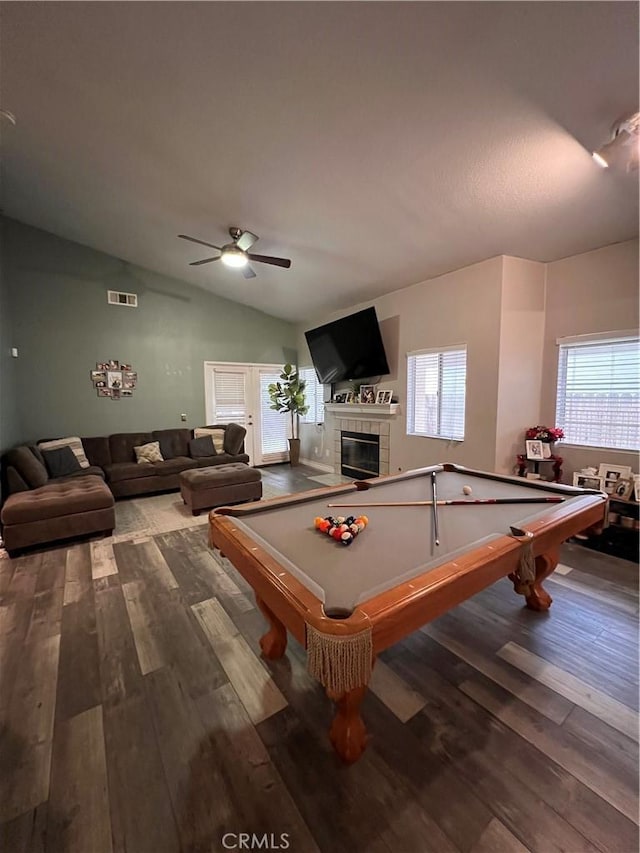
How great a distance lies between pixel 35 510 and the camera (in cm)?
306

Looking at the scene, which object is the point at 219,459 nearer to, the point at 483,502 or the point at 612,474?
the point at 483,502

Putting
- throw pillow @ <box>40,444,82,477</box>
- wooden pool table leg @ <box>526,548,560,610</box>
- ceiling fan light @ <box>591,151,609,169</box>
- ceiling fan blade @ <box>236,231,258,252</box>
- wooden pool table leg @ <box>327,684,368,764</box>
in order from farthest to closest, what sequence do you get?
throw pillow @ <box>40,444,82,477</box>
ceiling fan blade @ <box>236,231,258,252</box>
wooden pool table leg @ <box>526,548,560,610</box>
ceiling fan light @ <box>591,151,609,169</box>
wooden pool table leg @ <box>327,684,368,764</box>

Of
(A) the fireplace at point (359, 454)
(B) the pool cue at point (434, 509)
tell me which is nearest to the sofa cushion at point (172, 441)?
(A) the fireplace at point (359, 454)

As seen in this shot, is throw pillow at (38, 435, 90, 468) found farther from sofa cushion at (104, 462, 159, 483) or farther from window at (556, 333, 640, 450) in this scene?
window at (556, 333, 640, 450)

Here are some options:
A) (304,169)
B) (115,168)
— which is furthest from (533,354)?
(115,168)

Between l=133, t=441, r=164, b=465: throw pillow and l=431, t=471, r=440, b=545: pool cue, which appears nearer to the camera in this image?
l=431, t=471, r=440, b=545: pool cue

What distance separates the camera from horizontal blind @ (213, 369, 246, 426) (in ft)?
21.4

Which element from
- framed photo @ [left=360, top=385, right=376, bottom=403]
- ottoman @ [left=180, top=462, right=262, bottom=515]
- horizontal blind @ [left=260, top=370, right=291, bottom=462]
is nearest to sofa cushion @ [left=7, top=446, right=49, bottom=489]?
ottoman @ [left=180, top=462, right=262, bottom=515]

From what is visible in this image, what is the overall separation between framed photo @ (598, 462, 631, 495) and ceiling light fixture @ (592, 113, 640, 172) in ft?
8.24

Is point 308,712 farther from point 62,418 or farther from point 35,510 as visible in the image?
point 62,418

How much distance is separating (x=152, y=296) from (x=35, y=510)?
404cm

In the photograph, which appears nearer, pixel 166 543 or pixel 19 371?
pixel 166 543

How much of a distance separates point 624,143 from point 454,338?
2.28 m

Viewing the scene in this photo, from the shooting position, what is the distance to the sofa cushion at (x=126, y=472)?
4.66 m
